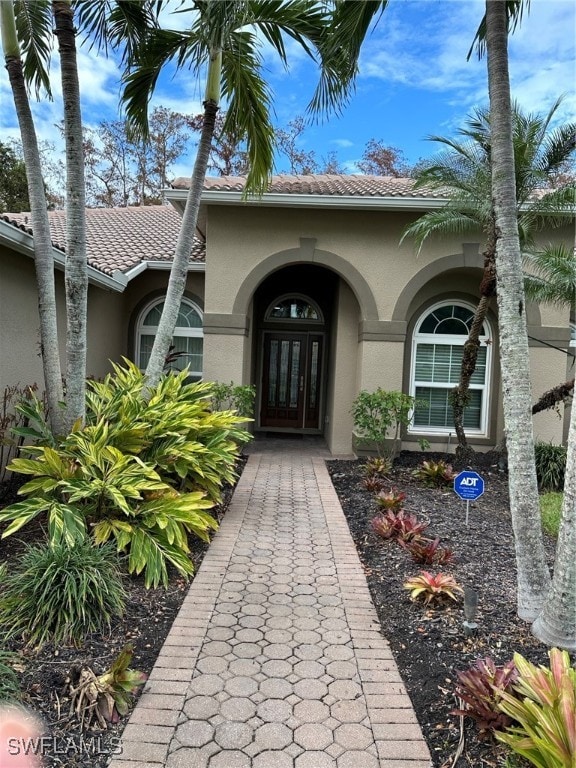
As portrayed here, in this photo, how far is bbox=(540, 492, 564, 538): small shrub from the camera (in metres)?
6.08

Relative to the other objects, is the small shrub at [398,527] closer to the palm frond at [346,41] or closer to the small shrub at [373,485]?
the small shrub at [373,485]

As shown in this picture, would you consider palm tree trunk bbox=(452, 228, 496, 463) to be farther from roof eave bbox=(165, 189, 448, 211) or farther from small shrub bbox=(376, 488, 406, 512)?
small shrub bbox=(376, 488, 406, 512)

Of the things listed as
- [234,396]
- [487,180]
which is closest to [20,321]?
[234,396]

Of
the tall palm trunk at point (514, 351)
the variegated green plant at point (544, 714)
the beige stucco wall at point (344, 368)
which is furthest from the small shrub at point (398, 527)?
the beige stucco wall at point (344, 368)

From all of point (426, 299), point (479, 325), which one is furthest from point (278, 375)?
point (479, 325)

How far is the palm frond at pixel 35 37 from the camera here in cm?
600

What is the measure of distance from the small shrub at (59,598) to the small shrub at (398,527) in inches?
110

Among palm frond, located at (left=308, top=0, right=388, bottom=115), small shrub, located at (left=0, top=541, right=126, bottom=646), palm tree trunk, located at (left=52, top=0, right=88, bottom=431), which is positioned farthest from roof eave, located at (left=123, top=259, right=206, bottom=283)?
small shrub, located at (left=0, top=541, right=126, bottom=646)

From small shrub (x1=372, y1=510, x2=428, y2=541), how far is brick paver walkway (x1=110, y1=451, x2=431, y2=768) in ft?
1.73

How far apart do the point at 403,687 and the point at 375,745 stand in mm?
519

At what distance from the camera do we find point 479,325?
8.05m

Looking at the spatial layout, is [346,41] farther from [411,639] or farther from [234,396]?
[234,396]

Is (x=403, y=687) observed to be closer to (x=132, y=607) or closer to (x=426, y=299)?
(x=132, y=607)

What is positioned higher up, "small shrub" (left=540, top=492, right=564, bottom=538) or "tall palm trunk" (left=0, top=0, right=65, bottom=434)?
"tall palm trunk" (left=0, top=0, right=65, bottom=434)
